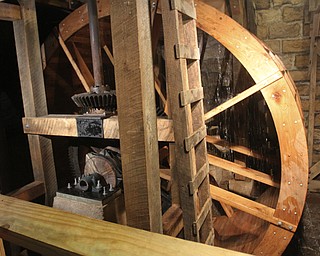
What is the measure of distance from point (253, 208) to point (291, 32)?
73.2 inches

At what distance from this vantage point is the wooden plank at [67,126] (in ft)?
3.83

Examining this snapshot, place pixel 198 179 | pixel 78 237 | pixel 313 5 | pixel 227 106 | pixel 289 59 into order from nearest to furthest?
pixel 78 237 → pixel 198 179 → pixel 227 106 → pixel 313 5 → pixel 289 59

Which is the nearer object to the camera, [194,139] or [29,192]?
[194,139]

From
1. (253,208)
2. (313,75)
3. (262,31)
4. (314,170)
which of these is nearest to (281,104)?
(253,208)

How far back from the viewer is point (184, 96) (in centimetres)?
115

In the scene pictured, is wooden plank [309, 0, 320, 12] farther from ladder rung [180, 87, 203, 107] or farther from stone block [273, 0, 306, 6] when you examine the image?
ladder rung [180, 87, 203, 107]

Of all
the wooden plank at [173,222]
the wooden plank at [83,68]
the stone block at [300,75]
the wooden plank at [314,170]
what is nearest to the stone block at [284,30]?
the stone block at [300,75]

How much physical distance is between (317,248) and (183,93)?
1.90 metres

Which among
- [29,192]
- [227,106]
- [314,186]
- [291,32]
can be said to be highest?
[291,32]

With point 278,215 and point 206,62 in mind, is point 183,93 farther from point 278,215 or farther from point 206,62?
point 206,62

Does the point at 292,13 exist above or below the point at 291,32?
above

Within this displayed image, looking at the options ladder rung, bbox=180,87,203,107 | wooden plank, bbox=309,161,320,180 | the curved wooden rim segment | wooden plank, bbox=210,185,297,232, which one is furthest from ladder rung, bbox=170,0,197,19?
wooden plank, bbox=309,161,320,180

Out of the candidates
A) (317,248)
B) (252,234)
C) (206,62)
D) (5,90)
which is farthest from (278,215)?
(5,90)

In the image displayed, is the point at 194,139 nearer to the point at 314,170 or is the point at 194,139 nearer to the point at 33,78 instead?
the point at 33,78
